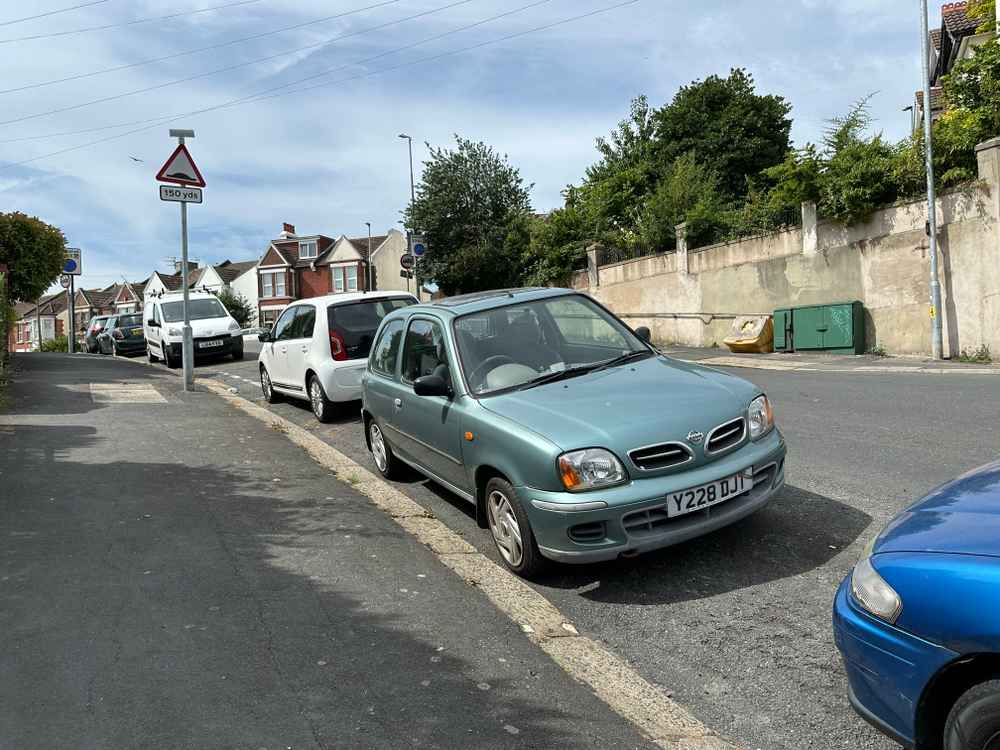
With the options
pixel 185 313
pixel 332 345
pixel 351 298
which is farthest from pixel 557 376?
pixel 185 313

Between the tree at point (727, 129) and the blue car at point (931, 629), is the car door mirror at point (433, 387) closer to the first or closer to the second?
the blue car at point (931, 629)

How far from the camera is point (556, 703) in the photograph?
126 inches

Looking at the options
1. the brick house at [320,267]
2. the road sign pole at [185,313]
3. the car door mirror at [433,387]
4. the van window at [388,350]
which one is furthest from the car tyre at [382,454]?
the brick house at [320,267]

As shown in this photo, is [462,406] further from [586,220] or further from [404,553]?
[586,220]

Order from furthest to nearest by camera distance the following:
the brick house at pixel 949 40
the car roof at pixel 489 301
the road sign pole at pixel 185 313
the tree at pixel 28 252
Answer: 1. the brick house at pixel 949 40
2. the tree at pixel 28 252
3. the road sign pole at pixel 185 313
4. the car roof at pixel 489 301

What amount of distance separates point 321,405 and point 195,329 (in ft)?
35.7

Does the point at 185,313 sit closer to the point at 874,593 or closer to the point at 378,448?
the point at 378,448

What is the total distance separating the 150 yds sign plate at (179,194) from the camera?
1258cm

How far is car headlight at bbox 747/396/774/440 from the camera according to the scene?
15.4ft

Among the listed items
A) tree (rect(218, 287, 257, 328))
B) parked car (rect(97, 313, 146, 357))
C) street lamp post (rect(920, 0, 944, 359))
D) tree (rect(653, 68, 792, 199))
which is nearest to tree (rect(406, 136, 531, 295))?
tree (rect(653, 68, 792, 199))

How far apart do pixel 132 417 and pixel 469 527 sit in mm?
5932

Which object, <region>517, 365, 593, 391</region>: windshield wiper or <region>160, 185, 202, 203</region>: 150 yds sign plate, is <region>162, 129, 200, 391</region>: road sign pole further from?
<region>517, 365, 593, 391</region>: windshield wiper

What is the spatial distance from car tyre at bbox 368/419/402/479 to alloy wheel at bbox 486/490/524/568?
7.04ft

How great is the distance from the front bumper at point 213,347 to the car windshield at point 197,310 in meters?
0.90
